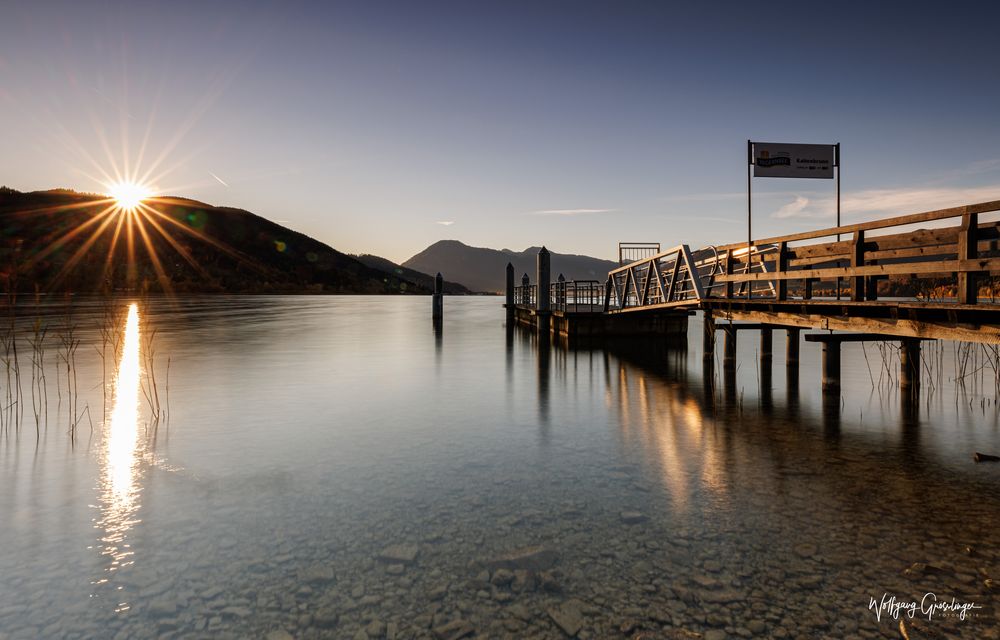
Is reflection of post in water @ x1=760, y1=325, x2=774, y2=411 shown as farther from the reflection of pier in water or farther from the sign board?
the sign board

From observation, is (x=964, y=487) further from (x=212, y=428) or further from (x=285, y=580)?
(x=212, y=428)

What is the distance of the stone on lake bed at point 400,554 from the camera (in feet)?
14.8

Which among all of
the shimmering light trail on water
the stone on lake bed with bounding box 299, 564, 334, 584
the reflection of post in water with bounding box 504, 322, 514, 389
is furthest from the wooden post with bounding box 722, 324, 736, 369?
the shimmering light trail on water

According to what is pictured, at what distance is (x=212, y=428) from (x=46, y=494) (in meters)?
3.31

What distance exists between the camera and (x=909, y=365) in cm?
1157

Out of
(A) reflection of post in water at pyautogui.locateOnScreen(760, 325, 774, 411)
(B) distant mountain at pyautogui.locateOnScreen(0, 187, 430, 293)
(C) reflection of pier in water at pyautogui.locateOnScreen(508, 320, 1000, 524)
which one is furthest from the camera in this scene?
(B) distant mountain at pyautogui.locateOnScreen(0, 187, 430, 293)

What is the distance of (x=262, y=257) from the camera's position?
136 m

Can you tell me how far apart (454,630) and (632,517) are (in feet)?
7.78

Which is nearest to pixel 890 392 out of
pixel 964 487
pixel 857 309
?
pixel 857 309

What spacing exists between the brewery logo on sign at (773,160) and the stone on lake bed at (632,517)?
1422 centimetres

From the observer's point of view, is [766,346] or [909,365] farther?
[766,346]

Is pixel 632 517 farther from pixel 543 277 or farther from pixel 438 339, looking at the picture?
pixel 438 339

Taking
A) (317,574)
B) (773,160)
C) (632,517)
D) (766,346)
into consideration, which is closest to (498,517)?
(632,517)

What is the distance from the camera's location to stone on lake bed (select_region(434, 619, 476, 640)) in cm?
348
